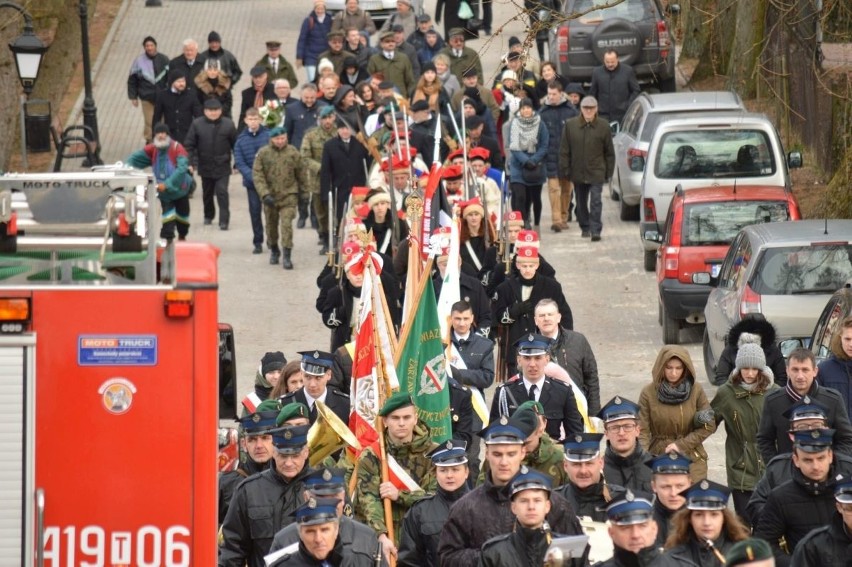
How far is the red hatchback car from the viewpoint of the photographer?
65.5 feet

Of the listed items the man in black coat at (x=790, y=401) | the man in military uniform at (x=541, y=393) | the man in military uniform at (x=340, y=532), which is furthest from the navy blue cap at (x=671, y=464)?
the man in military uniform at (x=541, y=393)

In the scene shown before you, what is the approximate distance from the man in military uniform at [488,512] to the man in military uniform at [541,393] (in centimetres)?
303

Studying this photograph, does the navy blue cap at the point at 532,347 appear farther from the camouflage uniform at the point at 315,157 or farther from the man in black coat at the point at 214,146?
the man in black coat at the point at 214,146

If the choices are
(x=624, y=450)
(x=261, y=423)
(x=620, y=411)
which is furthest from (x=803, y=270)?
(x=261, y=423)

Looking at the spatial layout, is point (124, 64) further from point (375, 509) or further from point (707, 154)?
point (375, 509)

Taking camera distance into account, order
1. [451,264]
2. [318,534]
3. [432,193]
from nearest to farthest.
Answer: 1. [318,534]
2. [451,264]
3. [432,193]

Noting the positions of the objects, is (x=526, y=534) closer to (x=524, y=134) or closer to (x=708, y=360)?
(x=708, y=360)

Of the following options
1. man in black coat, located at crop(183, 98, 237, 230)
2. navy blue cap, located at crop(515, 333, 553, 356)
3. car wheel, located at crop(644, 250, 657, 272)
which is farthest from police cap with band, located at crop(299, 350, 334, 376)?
man in black coat, located at crop(183, 98, 237, 230)

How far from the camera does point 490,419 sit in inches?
516

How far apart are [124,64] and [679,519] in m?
32.0

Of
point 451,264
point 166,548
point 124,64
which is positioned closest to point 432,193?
point 451,264

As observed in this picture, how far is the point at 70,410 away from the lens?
7.79 metres

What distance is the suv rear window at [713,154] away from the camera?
23109mm

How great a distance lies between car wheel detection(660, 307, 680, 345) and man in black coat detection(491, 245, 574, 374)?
4377 mm
